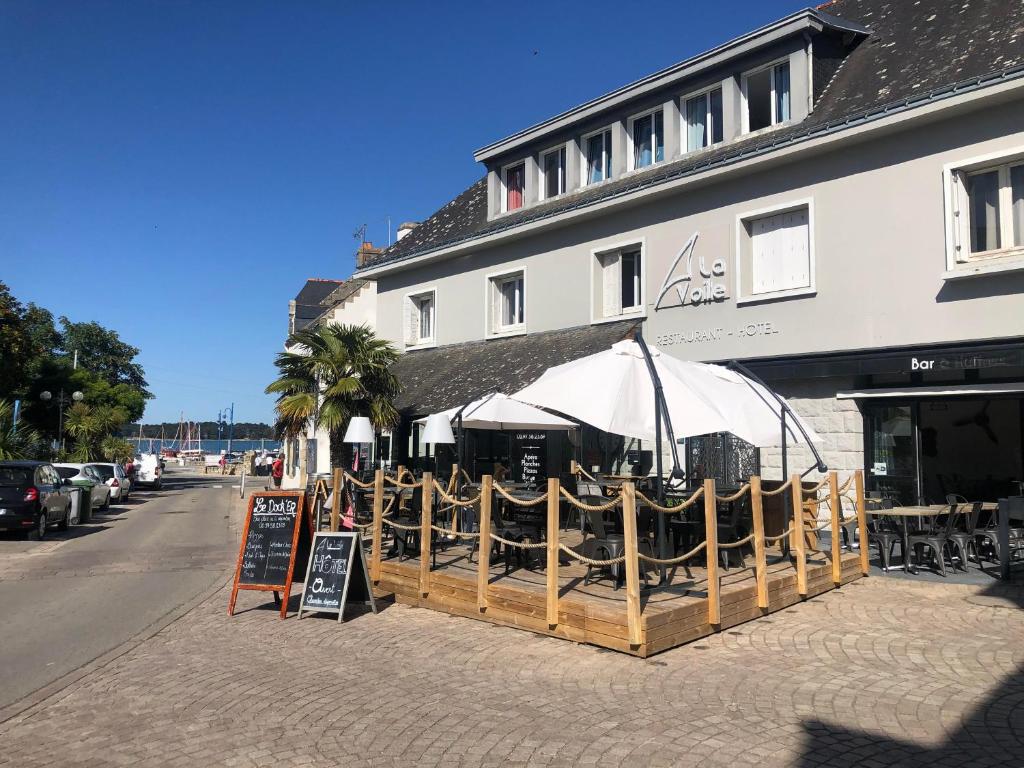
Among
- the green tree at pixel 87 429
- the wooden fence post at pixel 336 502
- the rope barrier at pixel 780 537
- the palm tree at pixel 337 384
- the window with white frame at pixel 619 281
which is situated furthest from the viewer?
the green tree at pixel 87 429

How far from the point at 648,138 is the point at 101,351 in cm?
6473

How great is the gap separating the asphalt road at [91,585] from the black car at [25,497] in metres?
0.44

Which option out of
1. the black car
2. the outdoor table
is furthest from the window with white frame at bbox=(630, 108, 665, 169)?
the black car

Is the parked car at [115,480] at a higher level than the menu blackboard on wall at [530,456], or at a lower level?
lower

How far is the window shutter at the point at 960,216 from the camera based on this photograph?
41.2ft

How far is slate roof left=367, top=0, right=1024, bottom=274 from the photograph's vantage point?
510 inches

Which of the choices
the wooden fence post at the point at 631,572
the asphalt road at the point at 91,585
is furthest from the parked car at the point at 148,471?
the wooden fence post at the point at 631,572

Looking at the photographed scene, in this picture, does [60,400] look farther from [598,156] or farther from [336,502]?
[336,502]

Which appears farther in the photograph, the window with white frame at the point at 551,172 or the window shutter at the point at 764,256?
the window with white frame at the point at 551,172

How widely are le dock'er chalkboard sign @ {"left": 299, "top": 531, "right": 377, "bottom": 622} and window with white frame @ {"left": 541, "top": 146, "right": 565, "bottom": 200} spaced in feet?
42.9

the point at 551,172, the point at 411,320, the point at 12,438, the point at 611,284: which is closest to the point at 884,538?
the point at 611,284

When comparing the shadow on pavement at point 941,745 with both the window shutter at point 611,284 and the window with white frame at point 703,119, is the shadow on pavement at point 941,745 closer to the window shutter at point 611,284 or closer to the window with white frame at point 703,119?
the window shutter at point 611,284

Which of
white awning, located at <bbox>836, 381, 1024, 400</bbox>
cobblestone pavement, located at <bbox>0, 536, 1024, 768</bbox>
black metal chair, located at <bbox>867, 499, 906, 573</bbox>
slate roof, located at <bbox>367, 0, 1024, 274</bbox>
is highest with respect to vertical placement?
slate roof, located at <bbox>367, 0, 1024, 274</bbox>

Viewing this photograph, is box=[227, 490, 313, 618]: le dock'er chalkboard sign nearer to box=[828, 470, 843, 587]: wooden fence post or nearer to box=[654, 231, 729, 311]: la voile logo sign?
box=[828, 470, 843, 587]: wooden fence post
